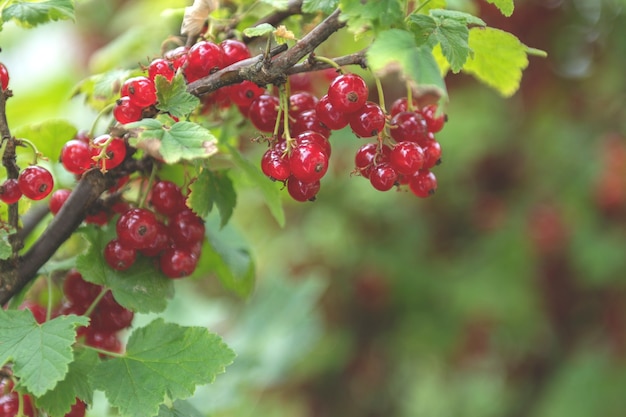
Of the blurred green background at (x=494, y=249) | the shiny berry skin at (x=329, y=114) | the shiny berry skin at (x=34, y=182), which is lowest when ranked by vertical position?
the blurred green background at (x=494, y=249)

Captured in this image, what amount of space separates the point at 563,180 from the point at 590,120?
0.24 m

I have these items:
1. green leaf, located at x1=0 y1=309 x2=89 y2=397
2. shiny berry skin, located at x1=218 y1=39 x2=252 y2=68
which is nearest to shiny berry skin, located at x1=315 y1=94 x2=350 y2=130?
shiny berry skin, located at x1=218 y1=39 x2=252 y2=68

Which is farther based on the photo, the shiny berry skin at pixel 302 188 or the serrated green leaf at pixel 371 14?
the shiny berry skin at pixel 302 188

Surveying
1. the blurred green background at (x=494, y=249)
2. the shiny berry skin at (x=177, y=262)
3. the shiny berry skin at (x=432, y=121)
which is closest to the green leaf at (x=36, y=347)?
the shiny berry skin at (x=177, y=262)

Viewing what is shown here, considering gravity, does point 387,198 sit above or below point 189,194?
below

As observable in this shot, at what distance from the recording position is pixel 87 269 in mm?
800

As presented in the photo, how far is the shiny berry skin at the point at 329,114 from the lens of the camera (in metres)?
0.75

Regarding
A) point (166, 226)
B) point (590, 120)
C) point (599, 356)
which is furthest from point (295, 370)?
point (166, 226)

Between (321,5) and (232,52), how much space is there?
0.12m

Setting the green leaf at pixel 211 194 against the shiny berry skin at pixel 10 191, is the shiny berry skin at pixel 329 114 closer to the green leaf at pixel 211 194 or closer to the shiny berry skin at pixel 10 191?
the green leaf at pixel 211 194

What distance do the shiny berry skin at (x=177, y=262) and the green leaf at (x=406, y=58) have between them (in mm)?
360

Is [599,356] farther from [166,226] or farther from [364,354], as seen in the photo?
[166,226]

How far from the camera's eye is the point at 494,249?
222cm

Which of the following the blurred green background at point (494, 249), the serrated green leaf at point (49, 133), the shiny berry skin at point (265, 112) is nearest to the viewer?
the shiny berry skin at point (265, 112)
